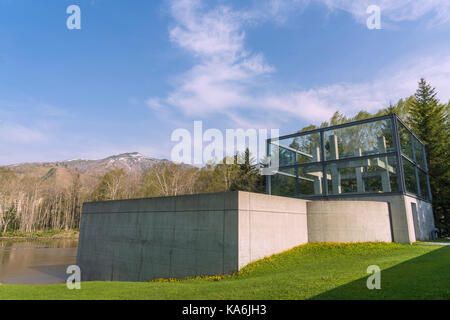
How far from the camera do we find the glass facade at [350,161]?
1938cm

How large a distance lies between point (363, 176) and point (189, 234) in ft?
47.3

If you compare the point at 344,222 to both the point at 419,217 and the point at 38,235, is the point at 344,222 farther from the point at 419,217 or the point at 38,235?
the point at 38,235

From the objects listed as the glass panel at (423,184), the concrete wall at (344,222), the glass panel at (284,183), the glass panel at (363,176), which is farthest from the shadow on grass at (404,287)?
the glass panel at (423,184)

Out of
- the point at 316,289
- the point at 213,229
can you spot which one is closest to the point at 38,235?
the point at 213,229

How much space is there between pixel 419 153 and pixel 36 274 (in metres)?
33.8

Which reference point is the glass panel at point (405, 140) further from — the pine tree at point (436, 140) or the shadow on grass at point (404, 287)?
the shadow on grass at point (404, 287)

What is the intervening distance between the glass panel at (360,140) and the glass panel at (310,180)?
1523mm

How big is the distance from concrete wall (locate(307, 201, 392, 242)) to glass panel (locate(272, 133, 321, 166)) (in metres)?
6.46

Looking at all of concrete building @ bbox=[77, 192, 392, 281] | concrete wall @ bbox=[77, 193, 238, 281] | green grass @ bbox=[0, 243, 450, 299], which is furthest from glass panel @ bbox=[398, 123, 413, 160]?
concrete wall @ bbox=[77, 193, 238, 281]

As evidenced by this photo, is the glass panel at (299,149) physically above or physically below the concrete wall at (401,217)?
above

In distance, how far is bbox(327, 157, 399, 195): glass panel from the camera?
19.1 meters

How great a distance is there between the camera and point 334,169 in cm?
2162
